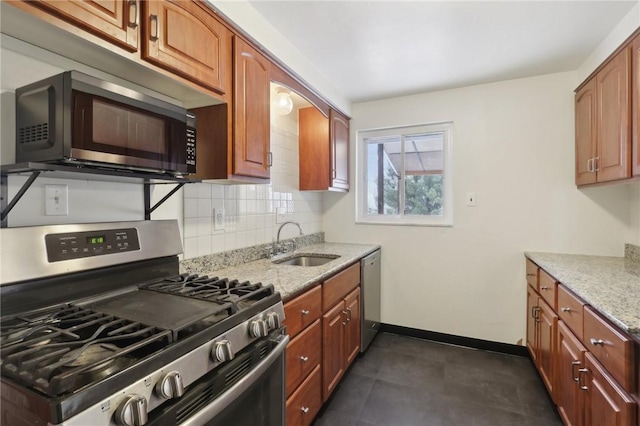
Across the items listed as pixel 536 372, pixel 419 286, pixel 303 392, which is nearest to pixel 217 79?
pixel 303 392

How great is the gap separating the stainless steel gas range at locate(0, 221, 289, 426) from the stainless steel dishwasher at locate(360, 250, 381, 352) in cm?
140

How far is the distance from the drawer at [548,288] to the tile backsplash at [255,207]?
5.94 feet

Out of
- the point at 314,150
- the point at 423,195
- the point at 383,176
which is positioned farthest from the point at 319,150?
the point at 423,195

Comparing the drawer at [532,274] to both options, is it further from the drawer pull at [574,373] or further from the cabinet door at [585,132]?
the drawer pull at [574,373]

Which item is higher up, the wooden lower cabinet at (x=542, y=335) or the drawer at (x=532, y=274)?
the drawer at (x=532, y=274)

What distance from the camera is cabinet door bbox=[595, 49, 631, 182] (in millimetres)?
1698

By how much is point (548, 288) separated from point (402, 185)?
145 centimetres

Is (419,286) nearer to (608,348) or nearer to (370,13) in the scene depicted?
(608,348)

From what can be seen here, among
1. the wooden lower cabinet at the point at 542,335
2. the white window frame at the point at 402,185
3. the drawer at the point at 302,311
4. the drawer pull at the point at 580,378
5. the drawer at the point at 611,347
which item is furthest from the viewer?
the white window frame at the point at 402,185

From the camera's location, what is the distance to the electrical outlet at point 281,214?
2.50 meters

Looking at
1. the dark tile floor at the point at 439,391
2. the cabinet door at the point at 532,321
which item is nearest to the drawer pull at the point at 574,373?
the dark tile floor at the point at 439,391

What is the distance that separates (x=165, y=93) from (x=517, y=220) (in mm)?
2634

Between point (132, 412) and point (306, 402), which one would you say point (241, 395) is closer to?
point (132, 412)

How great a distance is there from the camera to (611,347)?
1125 millimetres
